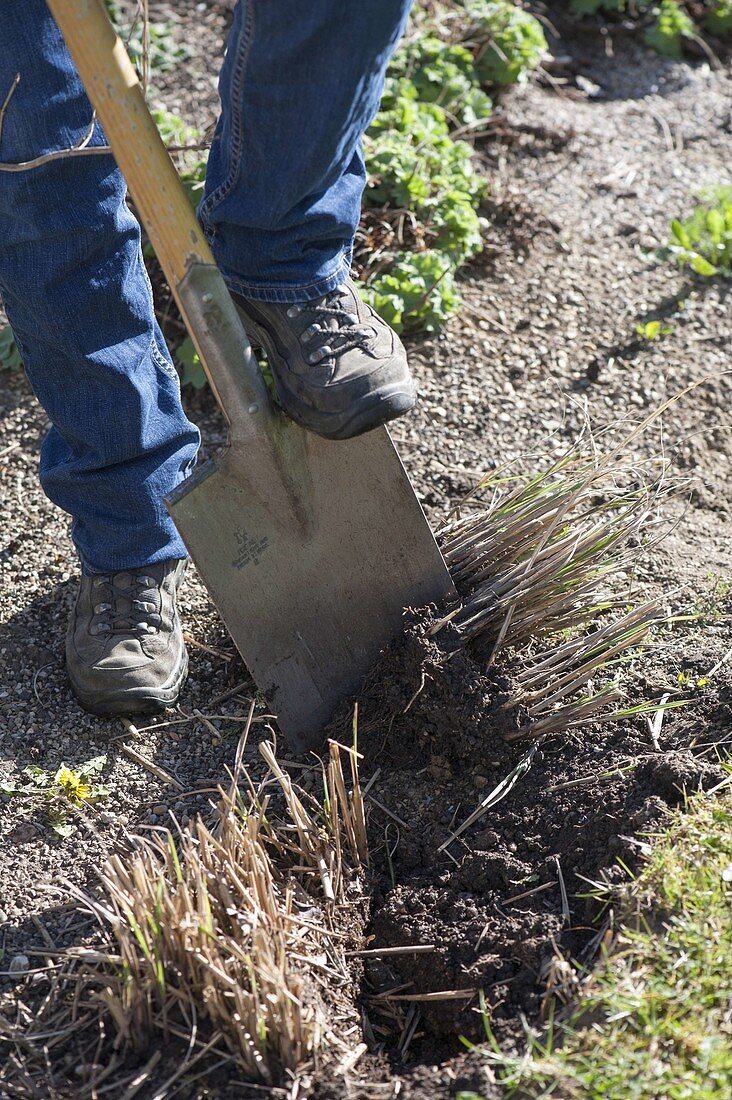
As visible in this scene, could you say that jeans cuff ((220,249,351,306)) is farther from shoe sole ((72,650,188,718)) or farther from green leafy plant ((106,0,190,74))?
green leafy plant ((106,0,190,74))

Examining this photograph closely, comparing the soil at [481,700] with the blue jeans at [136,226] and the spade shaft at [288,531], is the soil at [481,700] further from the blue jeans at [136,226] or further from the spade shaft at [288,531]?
the blue jeans at [136,226]

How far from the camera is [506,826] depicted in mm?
2031

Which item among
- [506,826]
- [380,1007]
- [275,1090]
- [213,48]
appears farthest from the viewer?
[213,48]

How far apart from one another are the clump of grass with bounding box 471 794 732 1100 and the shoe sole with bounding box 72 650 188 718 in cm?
102

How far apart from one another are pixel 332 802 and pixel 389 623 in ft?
1.46

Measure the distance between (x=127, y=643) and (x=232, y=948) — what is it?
2.84ft

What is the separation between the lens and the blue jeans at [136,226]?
174 cm

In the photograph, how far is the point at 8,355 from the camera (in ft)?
10.5

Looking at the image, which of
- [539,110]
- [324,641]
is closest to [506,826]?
[324,641]

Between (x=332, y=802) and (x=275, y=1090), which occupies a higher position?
(x=332, y=802)

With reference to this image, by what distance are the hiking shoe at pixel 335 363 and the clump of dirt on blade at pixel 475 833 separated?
1.51 ft

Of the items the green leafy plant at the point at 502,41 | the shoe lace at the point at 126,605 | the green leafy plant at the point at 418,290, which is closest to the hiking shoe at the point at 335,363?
the shoe lace at the point at 126,605

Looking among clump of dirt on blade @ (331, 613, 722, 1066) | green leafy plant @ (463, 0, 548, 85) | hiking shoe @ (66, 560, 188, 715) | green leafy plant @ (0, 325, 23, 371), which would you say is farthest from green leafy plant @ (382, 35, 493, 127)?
clump of dirt on blade @ (331, 613, 722, 1066)

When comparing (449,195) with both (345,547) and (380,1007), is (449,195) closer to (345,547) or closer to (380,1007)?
(345,547)
